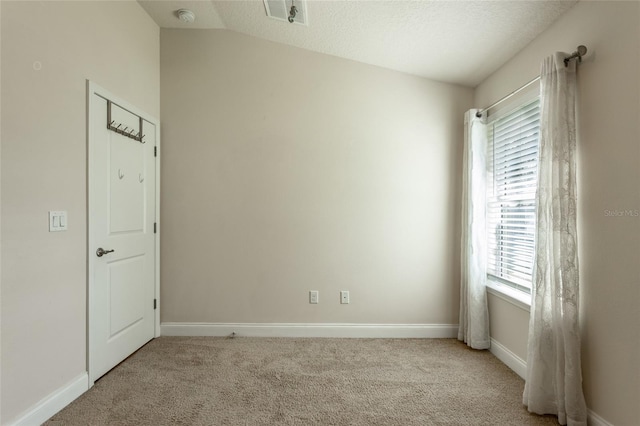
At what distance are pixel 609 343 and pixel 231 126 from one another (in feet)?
10.7

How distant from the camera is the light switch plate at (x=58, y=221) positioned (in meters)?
1.87

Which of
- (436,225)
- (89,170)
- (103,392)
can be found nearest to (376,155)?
(436,225)

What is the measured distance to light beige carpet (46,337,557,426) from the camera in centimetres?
187

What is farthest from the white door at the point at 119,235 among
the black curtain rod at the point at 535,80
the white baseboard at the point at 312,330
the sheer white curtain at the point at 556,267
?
the black curtain rod at the point at 535,80

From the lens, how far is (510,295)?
2457mm

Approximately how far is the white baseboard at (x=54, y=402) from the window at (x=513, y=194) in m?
3.34

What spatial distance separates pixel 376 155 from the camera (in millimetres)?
3066

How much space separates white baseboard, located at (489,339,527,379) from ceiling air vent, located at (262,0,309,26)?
3.24 meters

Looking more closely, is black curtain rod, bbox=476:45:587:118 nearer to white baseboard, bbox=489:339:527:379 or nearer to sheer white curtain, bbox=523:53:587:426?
sheer white curtain, bbox=523:53:587:426

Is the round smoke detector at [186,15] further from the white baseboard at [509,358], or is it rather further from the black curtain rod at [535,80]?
the white baseboard at [509,358]

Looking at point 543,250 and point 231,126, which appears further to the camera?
point 231,126

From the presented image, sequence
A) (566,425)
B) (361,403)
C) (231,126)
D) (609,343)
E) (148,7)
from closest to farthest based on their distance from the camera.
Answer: (609,343) < (566,425) < (361,403) < (148,7) < (231,126)

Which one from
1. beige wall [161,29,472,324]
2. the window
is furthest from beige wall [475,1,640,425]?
beige wall [161,29,472,324]

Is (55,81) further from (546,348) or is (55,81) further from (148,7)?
(546,348)
